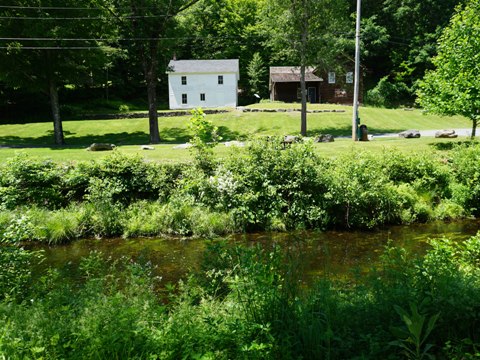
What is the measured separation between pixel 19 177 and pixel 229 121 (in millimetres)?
22298

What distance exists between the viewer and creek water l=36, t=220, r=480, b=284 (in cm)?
1008

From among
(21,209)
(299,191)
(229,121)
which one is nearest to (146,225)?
(21,209)

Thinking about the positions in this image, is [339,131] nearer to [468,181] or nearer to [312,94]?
[468,181]

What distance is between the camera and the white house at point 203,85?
A: 173 ft

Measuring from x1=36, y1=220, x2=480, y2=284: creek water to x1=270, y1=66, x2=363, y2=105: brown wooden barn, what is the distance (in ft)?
133

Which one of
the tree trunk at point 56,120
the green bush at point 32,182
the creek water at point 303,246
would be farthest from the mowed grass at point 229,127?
the creek water at point 303,246

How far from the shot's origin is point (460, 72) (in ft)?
58.1

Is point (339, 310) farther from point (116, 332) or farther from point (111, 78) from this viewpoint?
point (111, 78)

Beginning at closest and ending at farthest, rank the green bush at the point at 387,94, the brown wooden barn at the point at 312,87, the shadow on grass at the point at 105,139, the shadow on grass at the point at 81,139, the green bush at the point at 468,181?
the green bush at the point at 468,181 < the shadow on grass at the point at 81,139 < the shadow on grass at the point at 105,139 < the green bush at the point at 387,94 < the brown wooden barn at the point at 312,87

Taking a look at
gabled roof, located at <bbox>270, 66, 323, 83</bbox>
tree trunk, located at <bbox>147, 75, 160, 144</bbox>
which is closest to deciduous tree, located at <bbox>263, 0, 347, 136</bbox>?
tree trunk, located at <bbox>147, 75, 160, 144</bbox>

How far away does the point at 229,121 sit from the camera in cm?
3506

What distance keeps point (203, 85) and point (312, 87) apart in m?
13.9

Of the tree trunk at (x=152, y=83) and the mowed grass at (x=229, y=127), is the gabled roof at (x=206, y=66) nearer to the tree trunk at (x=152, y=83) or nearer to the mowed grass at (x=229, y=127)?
the mowed grass at (x=229, y=127)

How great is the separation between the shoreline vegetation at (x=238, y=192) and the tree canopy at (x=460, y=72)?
3.41 metres
